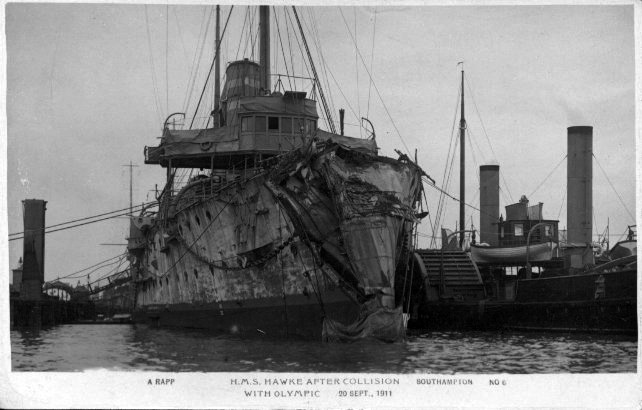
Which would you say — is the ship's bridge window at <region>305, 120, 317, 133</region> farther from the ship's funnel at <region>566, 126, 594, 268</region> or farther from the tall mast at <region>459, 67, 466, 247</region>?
the tall mast at <region>459, 67, 466, 247</region>

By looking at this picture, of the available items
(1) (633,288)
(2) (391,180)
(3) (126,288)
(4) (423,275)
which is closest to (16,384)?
(2) (391,180)

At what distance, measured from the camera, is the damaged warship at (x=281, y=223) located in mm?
21453

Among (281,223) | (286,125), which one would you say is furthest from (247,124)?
(281,223)

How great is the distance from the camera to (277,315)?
25188mm

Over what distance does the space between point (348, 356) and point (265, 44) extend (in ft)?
48.1

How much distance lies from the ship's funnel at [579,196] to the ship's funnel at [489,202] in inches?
381

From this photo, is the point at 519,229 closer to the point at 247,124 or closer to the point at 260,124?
the point at 260,124

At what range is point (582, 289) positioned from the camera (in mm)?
27500

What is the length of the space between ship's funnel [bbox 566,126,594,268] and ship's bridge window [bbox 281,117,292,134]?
11373 mm

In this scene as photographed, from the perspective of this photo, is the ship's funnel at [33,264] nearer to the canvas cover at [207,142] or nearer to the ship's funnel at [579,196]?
the canvas cover at [207,142]

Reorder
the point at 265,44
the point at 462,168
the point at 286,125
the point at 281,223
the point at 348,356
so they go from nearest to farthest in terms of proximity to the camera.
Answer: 1. the point at 348,356
2. the point at 281,223
3. the point at 265,44
4. the point at 286,125
5. the point at 462,168

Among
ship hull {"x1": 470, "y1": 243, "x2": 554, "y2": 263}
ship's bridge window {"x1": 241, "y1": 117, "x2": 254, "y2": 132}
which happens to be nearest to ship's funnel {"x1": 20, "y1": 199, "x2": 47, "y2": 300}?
ship's bridge window {"x1": 241, "y1": 117, "x2": 254, "y2": 132}

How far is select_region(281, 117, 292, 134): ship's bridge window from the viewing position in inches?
1176

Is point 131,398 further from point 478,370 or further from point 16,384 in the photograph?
point 478,370
